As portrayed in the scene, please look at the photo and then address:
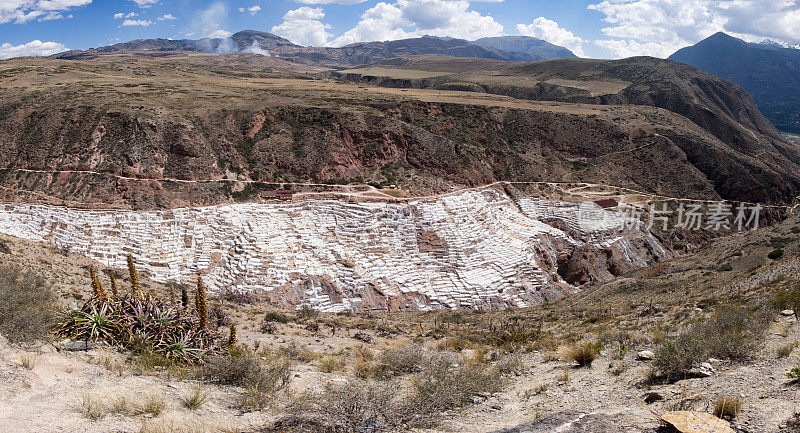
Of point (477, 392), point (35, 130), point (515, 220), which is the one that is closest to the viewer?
point (477, 392)

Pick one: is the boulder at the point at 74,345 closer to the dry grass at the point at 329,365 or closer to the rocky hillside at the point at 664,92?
the dry grass at the point at 329,365

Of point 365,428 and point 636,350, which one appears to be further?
point 636,350

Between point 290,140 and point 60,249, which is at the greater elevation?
point 290,140

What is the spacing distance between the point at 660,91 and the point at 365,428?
322ft

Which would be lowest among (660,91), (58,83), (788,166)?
(788,166)

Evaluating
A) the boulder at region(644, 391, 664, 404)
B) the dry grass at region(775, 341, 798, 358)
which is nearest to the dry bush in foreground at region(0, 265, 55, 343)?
the boulder at region(644, 391, 664, 404)

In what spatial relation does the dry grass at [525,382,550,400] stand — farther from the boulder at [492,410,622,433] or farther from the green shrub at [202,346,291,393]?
the green shrub at [202,346,291,393]

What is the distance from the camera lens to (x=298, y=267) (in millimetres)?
25562

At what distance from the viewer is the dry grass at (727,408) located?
545 cm

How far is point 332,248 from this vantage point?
2731 centimetres

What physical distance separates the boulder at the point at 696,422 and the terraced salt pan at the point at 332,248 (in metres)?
20.3

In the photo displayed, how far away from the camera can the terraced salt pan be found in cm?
2434

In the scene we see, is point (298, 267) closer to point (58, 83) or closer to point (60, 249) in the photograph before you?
point (60, 249)

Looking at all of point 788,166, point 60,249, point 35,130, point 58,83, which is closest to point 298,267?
point 60,249
